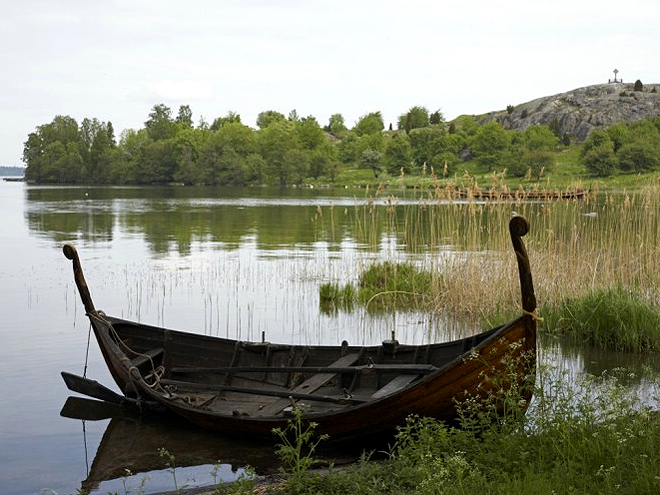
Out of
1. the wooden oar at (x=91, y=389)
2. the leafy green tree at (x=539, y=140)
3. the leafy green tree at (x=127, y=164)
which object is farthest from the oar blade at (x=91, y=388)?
the leafy green tree at (x=127, y=164)

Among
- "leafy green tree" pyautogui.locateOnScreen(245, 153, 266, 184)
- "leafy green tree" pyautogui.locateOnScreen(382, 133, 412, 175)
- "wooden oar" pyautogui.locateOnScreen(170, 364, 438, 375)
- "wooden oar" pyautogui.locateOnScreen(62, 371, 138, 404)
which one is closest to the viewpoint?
"wooden oar" pyautogui.locateOnScreen(170, 364, 438, 375)

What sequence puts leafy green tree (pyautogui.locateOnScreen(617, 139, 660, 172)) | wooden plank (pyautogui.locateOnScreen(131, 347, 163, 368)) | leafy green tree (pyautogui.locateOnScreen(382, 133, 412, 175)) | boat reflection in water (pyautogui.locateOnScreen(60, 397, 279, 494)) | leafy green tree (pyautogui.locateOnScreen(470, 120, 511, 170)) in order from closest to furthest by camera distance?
boat reflection in water (pyautogui.locateOnScreen(60, 397, 279, 494))
wooden plank (pyautogui.locateOnScreen(131, 347, 163, 368))
leafy green tree (pyautogui.locateOnScreen(617, 139, 660, 172))
leafy green tree (pyautogui.locateOnScreen(470, 120, 511, 170))
leafy green tree (pyautogui.locateOnScreen(382, 133, 412, 175))

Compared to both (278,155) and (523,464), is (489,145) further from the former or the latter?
(523,464)

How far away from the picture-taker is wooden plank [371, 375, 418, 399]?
8.99 metres

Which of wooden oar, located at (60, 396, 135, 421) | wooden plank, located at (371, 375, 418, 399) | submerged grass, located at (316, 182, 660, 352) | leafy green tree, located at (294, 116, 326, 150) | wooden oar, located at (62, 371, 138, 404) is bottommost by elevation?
wooden oar, located at (60, 396, 135, 421)

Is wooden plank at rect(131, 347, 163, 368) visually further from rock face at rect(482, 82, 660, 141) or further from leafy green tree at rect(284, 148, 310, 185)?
rock face at rect(482, 82, 660, 141)

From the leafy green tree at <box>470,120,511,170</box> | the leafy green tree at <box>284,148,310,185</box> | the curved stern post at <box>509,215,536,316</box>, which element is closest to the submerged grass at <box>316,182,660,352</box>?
the curved stern post at <box>509,215,536,316</box>

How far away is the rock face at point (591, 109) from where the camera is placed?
170m

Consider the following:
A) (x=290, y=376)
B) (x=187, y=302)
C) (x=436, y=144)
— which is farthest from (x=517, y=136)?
(x=290, y=376)

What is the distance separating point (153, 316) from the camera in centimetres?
1877

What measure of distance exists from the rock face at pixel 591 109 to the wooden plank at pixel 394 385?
15520cm

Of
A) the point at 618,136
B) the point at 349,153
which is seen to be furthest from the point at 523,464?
the point at 349,153

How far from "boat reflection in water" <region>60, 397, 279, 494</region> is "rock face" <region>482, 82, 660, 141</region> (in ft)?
509

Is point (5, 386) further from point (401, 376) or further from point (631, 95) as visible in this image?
point (631, 95)
